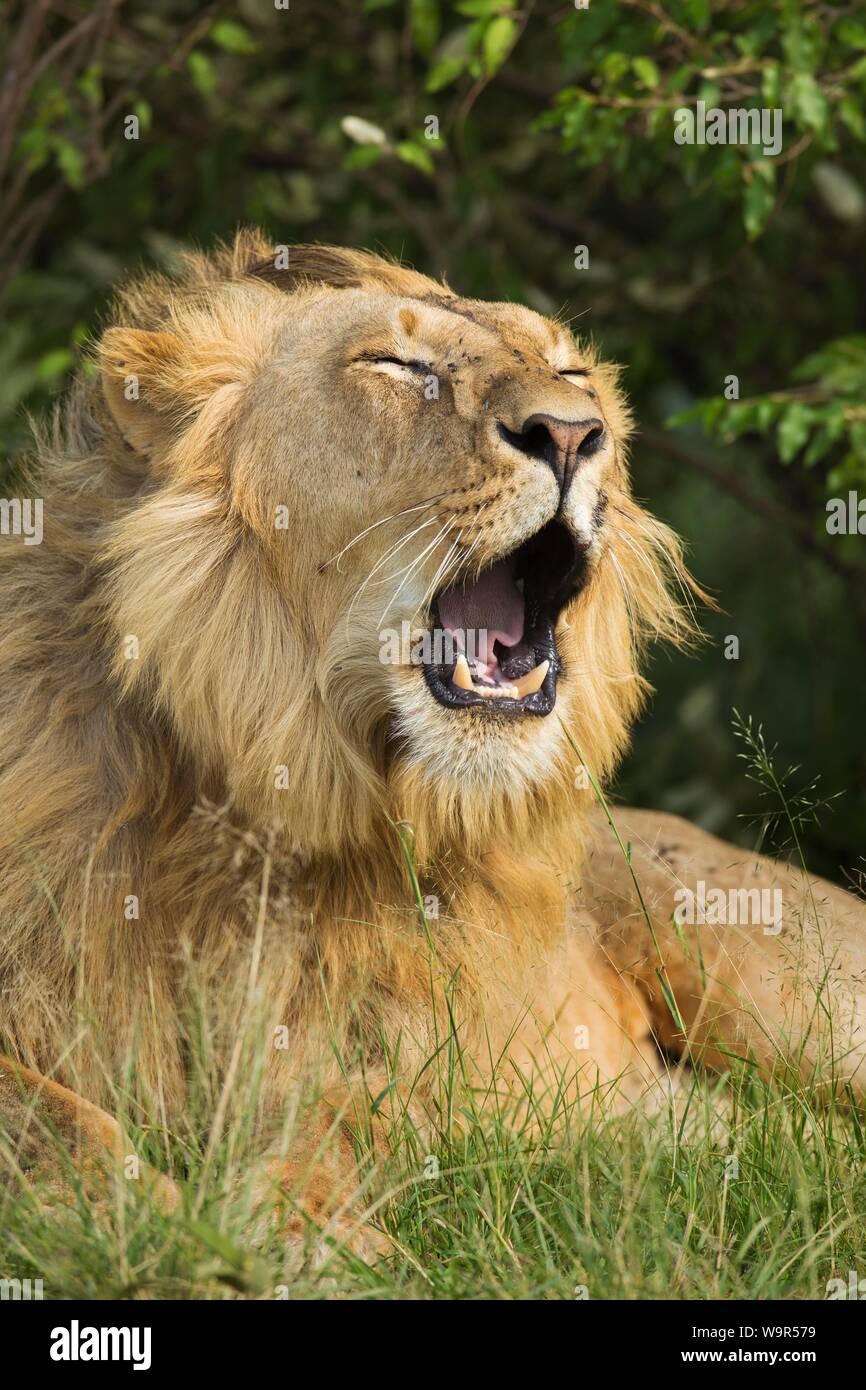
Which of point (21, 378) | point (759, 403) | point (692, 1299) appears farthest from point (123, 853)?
point (21, 378)

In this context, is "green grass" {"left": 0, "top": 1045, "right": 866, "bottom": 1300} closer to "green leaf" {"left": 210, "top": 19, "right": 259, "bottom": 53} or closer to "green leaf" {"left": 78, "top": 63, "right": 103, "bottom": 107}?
"green leaf" {"left": 78, "top": 63, "right": 103, "bottom": 107}

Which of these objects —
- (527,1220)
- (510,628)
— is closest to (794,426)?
(510,628)

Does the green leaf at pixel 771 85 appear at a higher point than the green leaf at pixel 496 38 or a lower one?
lower

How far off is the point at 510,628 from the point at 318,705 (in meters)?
0.38

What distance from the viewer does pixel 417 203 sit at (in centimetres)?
655

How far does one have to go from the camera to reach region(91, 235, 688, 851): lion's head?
3006 millimetres

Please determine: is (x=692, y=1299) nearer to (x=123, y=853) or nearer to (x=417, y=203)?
(x=123, y=853)

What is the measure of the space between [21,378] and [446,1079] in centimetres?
381

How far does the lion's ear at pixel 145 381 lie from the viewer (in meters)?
3.25

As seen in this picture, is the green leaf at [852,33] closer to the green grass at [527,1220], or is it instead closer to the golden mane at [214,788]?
the golden mane at [214,788]

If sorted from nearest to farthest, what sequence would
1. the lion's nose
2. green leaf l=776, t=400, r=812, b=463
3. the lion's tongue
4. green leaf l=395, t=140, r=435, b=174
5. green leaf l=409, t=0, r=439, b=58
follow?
1. the lion's nose
2. the lion's tongue
3. green leaf l=776, t=400, r=812, b=463
4. green leaf l=395, t=140, r=435, b=174
5. green leaf l=409, t=0, r=439, b=58

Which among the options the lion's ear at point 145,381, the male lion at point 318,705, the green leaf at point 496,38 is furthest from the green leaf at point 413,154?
the lion's ear at point 145,381

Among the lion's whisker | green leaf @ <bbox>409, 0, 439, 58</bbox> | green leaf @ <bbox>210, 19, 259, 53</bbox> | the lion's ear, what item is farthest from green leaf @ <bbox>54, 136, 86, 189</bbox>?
the lion's whisker

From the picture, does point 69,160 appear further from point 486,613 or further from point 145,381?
point 486,613
